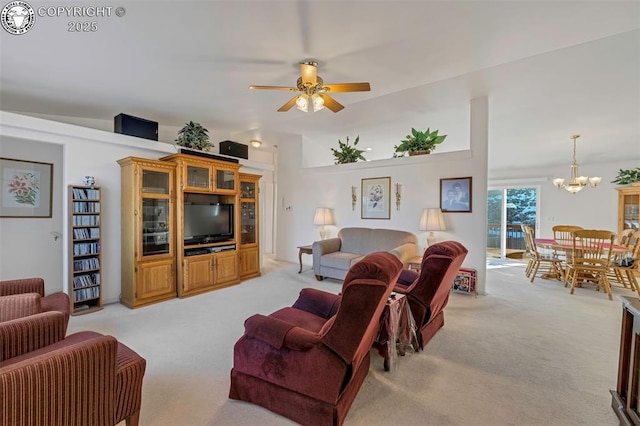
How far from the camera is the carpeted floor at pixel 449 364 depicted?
1.69 m

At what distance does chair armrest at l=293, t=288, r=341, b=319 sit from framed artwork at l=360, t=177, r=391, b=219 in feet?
10.1

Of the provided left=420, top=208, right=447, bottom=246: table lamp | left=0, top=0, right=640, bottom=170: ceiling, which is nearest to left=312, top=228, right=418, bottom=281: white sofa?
left=420, top=208, right=447, bottom=246: table lamp

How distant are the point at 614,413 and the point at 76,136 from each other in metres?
5.77

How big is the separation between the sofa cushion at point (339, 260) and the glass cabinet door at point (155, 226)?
2.54 m

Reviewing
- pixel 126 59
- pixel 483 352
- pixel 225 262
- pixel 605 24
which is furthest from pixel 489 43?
pixel 225 262

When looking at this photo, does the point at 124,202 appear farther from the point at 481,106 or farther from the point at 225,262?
Answer: the point at 481,106

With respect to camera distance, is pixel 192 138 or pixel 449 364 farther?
pixel 192 138

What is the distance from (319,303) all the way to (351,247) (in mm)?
2873

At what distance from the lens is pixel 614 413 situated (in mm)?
1686

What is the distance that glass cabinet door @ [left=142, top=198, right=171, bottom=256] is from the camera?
360 centimetres

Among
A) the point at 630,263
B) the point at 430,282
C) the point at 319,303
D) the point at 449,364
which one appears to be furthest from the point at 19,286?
the point at 630,263

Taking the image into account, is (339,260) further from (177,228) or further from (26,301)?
(26,301)

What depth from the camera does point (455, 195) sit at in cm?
431

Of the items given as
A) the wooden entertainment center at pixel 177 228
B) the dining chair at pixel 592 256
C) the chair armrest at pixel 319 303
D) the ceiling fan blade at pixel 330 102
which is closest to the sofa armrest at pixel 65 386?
the chair armrest at pixel 319 303
